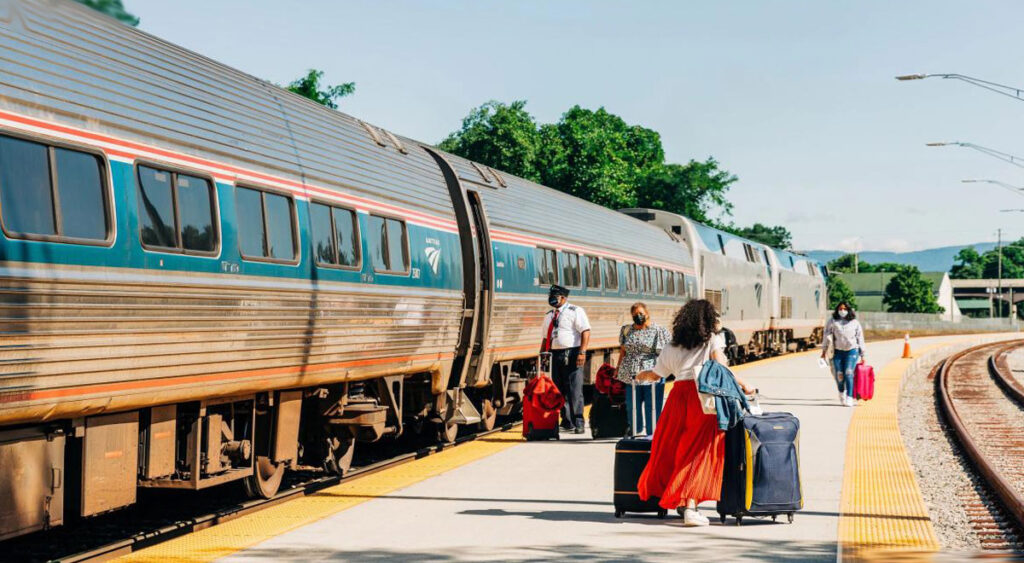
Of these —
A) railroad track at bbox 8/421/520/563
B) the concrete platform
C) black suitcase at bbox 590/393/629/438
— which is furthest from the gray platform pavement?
black suitcase at bbox 590/393/629/438

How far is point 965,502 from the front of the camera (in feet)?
36.6

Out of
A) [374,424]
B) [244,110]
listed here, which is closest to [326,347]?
[374,424]

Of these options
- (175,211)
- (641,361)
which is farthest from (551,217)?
(175,211)

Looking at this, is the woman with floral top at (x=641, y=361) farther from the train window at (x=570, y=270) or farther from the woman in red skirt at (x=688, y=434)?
the train window at (x=570, y=270)

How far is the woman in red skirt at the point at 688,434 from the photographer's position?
845 cm

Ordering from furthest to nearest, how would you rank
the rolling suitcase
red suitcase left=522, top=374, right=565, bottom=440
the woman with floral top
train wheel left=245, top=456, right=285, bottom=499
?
red suitcase left=522, top=374, right=565, bottom=440 < the woman with floral top < train wheel left=245, top=456, right=285, bottom=499 < the rolling suitcase

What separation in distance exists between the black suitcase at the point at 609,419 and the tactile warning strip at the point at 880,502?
253cm

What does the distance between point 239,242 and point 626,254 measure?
14.6 metres

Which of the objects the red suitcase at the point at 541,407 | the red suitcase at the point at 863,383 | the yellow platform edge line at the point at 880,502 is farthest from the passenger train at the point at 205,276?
the red suitcase at the point at 863,383

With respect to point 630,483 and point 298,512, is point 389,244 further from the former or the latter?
point 630,483

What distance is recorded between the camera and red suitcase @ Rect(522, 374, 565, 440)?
13.8 m

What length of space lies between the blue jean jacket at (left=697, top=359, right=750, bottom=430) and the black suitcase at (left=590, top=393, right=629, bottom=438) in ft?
18.4

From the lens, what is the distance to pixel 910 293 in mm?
135500

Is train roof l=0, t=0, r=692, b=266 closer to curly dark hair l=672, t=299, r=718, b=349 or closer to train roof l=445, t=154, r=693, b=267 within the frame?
train roof l=445, t=154, r=693, b=267
